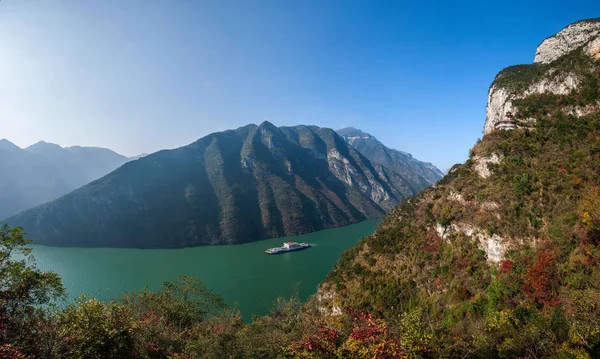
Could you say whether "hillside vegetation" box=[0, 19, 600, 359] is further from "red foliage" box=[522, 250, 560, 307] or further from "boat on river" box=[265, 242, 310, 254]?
"boat on river" box=[265, 242, 310, 254]

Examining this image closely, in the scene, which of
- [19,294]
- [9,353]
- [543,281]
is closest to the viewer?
[9,353]

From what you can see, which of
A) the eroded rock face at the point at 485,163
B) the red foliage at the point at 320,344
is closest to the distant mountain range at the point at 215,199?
the eroded rock face at the point at 485,163

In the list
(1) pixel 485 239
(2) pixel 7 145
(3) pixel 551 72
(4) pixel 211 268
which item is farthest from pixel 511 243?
(2) pixel 7 145

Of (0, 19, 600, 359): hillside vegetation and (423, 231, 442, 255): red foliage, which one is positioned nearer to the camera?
(0, 19, 600, 359): hillside vegetation

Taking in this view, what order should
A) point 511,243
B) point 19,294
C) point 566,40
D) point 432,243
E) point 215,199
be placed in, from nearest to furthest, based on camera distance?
1. point 19,294
2. point 511,243
3. point 432,243
4. point 566,40
5. point 215,199

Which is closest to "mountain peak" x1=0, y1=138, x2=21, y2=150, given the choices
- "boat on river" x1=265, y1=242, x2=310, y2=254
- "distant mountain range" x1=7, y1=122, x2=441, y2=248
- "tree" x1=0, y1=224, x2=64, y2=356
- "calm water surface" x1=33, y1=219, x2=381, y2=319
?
"distant mountain range" x1=7, y1=122, x2=441, y2=248

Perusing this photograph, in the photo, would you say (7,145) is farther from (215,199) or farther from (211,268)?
(211,268)

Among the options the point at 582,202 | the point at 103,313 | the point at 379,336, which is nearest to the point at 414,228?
the point at 582,202
